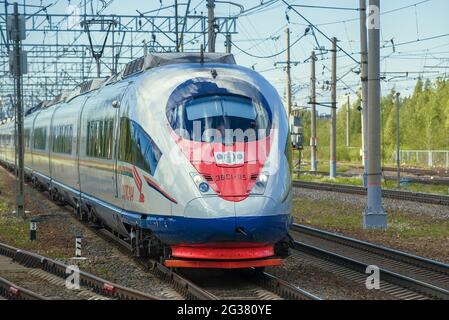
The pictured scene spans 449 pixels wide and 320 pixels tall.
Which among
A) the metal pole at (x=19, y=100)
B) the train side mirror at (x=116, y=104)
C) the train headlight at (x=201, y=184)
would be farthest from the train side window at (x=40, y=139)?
the train headlight at (x=201, y=184)

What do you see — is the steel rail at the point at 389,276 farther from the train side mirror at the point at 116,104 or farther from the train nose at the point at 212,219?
the train side mirror at the point at 116,104

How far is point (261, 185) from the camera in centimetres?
1166

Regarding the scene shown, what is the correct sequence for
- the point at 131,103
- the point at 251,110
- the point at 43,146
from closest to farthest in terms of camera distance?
the point at 251,110, the point at 131,103, the point at 43,146

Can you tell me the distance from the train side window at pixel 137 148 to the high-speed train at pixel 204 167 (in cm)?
1

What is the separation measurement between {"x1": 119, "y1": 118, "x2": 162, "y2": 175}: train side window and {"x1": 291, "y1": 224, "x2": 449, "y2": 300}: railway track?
247cm

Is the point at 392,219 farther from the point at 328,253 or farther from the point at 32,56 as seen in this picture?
the point at 32,56

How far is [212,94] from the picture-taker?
12.2 meters

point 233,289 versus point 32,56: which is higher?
point 32,56

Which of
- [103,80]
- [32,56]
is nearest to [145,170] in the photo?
[103,80]

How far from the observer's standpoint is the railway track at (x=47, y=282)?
11.2 metres

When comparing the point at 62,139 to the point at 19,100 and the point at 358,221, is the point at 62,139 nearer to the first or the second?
the point at 19,100

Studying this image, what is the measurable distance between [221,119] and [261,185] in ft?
3.67

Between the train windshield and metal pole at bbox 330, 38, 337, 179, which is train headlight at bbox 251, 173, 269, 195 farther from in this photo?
metal pole at bbox 330, 38, 337, 179

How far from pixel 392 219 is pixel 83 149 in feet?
27.9
